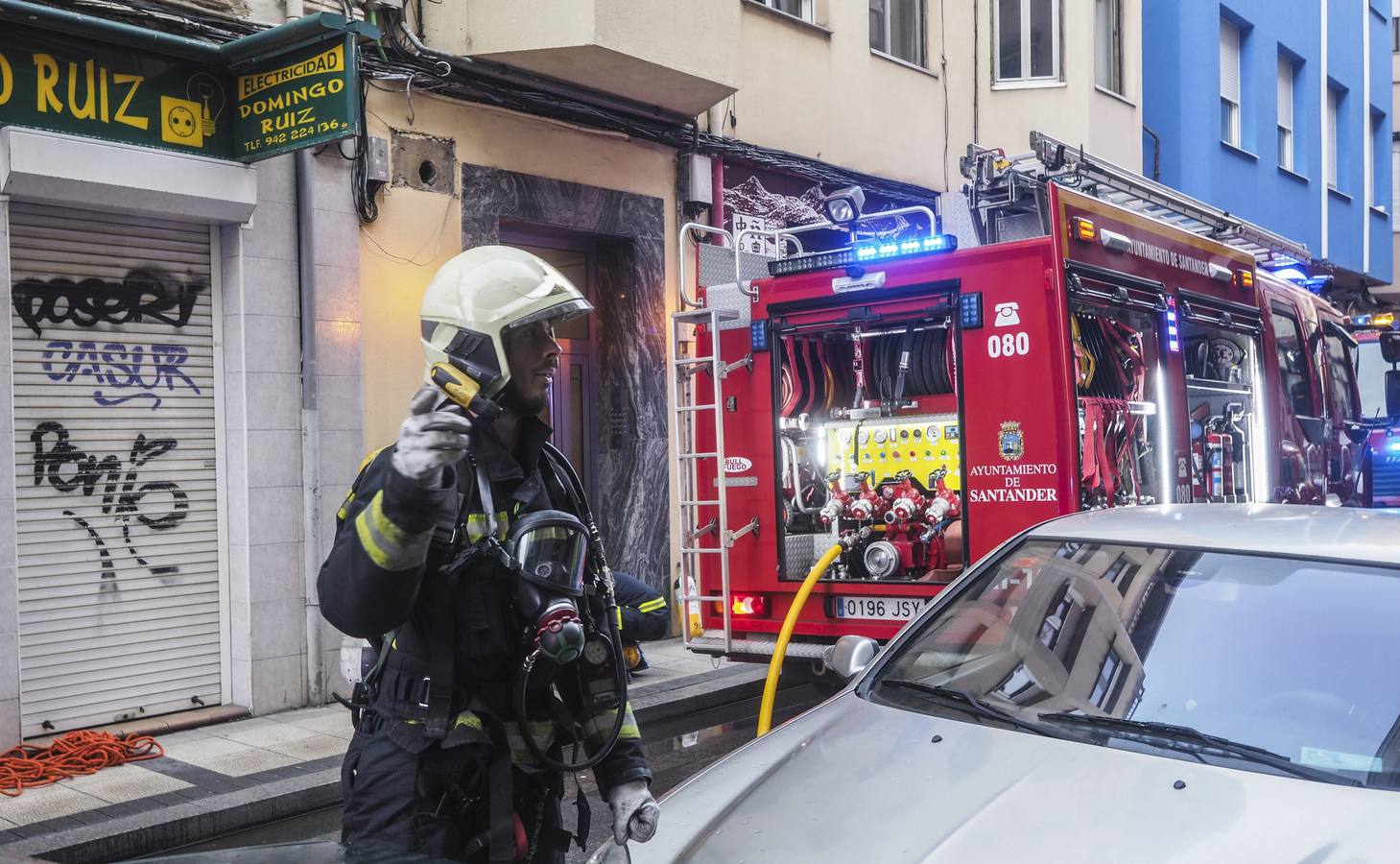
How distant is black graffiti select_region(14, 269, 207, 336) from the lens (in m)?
7.51

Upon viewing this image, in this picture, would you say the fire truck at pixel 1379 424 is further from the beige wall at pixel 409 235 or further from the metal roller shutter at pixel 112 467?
the metal roller shutter at pixel 112 467

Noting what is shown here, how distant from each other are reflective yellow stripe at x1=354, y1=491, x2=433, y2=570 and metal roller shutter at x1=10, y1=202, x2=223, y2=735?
6.07 metres

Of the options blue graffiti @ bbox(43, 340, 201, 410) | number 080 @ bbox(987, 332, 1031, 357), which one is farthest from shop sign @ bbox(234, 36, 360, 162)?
number 080 @ bbox(987, 332, 1031, 357)

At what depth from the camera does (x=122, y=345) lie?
7945 millimetres

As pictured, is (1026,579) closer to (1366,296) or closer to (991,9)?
(991,9)

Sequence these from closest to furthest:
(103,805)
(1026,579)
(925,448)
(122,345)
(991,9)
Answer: (1026,579) < (103,805) < (925,448) < (122,345) < (991,9)

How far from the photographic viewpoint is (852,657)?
375cm

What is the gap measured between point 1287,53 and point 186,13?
64.4 ft

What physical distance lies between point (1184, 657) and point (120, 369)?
6.82 metres

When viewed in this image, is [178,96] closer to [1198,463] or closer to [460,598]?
[460,598]

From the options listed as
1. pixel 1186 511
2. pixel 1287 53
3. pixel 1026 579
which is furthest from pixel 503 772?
pixel 1287 53

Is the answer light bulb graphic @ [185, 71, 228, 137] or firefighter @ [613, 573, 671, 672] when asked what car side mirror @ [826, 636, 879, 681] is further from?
light bulb graphic @ [185, 71, 228, 137]

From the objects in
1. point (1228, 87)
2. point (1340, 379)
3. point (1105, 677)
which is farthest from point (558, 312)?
point (1228, 87)

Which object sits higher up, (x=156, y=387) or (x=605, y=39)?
(x=605, y=39)
